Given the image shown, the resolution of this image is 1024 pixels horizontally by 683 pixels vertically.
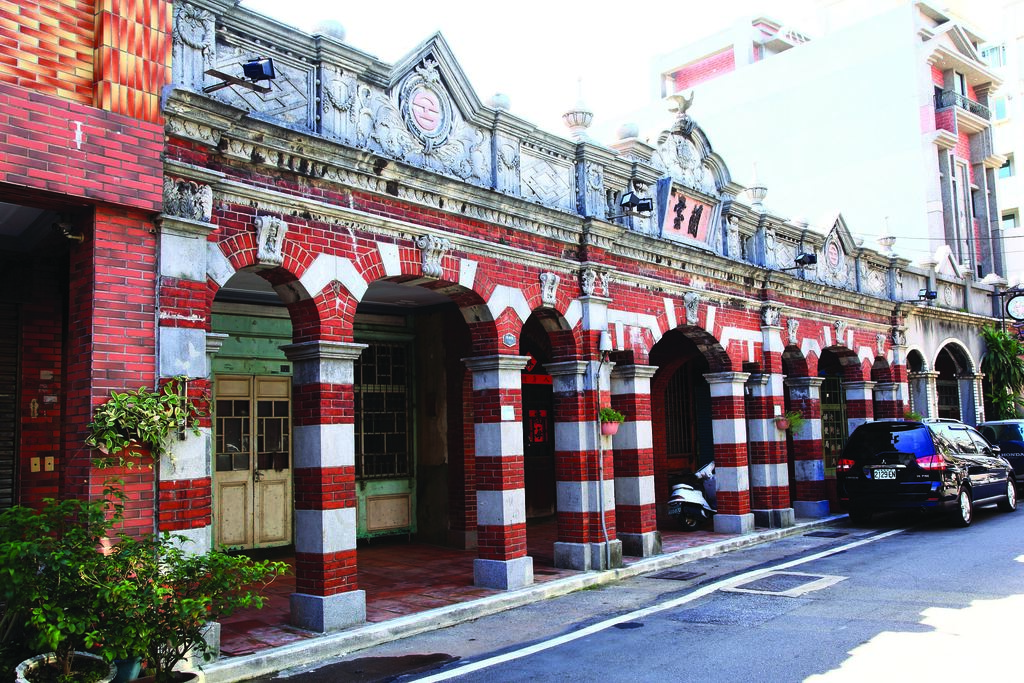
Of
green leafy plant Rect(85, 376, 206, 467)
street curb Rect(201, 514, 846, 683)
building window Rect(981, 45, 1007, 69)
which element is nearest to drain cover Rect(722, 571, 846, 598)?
street curb Rect(201, 514, 846, 683)

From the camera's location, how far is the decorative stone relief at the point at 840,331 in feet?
57.3

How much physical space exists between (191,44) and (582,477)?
6.96 m

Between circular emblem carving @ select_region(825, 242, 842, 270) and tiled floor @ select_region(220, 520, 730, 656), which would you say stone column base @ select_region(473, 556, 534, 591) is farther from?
circular emblem carving @ select_region(825, 242, 842, 270)

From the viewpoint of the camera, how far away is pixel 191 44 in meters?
7.25

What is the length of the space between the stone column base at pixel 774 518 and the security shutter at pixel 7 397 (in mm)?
11779

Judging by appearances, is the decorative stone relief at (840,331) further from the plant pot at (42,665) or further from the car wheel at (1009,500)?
the plant pot at (42,665)

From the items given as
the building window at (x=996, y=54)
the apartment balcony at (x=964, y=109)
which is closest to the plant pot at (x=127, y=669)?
the apartment balcony at (x=964, y=109)

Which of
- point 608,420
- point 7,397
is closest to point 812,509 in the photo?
point 608,420

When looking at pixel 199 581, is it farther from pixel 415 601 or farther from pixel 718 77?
pixel 718 77

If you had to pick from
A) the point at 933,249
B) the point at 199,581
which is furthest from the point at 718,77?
the point at 199,581

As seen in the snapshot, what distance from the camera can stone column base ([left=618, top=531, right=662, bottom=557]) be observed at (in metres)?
11.9

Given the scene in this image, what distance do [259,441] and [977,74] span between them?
27.2 m

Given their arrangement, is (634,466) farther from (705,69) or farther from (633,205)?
(705,69)

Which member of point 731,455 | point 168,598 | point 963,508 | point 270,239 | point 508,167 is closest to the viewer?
point 168,598
